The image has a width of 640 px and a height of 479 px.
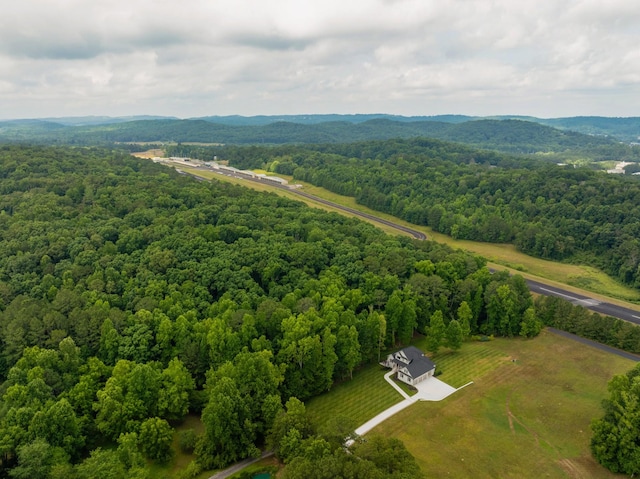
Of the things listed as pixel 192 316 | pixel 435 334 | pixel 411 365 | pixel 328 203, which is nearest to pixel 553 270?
pixel 435 334

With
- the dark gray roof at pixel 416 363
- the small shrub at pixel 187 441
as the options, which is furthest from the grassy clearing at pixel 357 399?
the small shrub at pixel 187 441

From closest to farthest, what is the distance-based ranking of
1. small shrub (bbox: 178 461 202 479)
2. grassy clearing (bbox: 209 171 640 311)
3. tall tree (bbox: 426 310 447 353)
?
small shrub (bbox: 178 461 202 479)
tall tree (bbox: 426 310 447 353)
grassy clearing (bbox: 209 171 640 311)

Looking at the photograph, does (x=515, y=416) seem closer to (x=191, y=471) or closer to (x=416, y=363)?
(x=416, y=363)

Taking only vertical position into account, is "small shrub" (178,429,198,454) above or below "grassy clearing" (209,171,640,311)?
above

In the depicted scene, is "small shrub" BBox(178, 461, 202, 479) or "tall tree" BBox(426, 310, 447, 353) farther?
"tall tree" BBox(426, 310, 447, 353)

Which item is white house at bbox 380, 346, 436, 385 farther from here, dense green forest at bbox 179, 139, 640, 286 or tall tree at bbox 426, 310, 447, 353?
dense green forest at bbox 179, 139, 640, 286

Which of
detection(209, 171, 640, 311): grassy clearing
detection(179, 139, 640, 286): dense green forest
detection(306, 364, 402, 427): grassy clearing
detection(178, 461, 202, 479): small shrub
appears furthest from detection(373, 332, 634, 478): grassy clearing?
detection(179, 139, 640, 286): dense green forest
